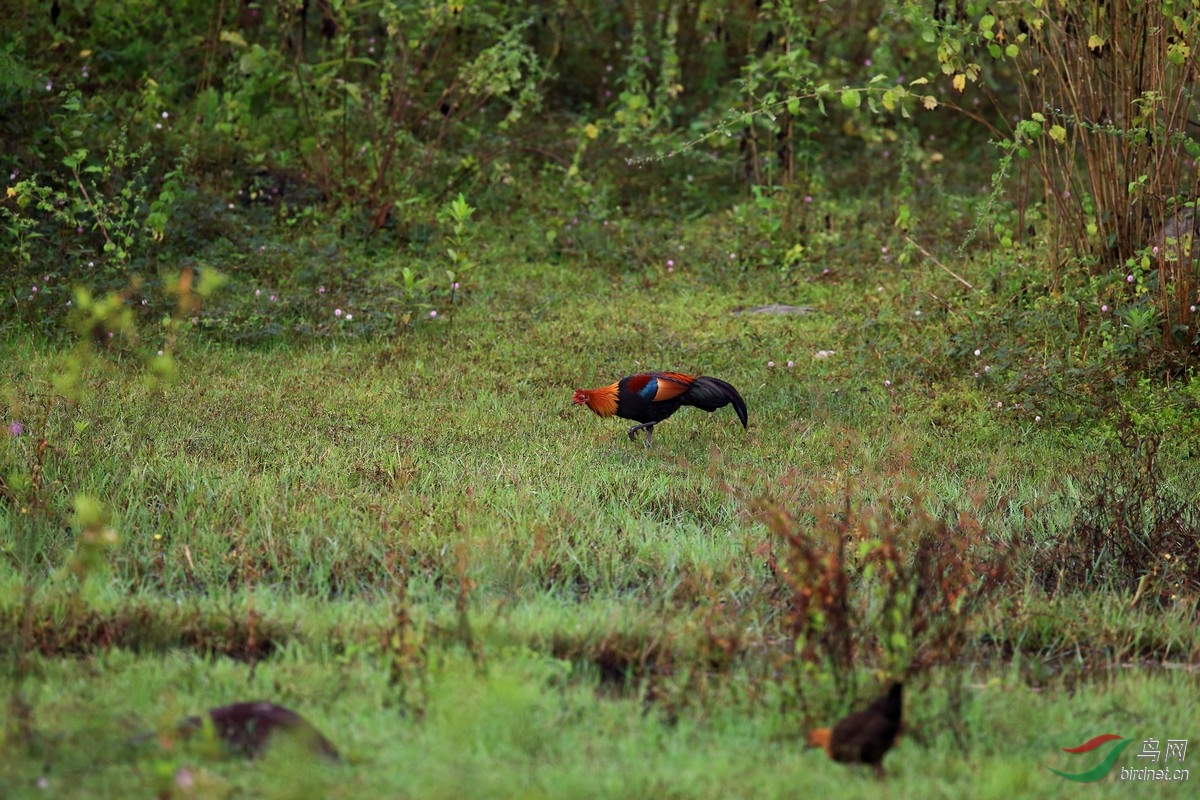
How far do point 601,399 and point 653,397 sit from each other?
9.1 inches

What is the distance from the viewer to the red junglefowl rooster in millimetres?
5617

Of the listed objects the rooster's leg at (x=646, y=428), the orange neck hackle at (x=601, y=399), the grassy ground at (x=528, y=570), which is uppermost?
the orange neck hackle at (x=601, y=399)

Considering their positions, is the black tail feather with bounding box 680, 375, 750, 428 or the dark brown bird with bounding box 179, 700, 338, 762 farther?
the black tail feather with bounding box 680, 375, 750, 428

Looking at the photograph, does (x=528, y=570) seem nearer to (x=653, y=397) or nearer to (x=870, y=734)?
(x=653, y=397)

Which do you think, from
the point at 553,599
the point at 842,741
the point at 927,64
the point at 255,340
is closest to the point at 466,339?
the point at 255,340

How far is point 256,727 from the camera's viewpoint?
122 inches

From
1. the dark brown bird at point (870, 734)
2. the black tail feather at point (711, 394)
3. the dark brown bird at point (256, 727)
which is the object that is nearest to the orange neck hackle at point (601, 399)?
the black tail feather at point (711, 394)

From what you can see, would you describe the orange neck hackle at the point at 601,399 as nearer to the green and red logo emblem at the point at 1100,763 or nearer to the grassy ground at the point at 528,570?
the grassy ground at the point at 528,570

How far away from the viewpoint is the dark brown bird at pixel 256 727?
10.1 feet

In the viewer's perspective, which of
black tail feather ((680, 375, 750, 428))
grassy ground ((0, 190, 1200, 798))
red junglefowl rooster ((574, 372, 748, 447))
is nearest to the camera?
grassy ground ((0, 190, 1200, 798))

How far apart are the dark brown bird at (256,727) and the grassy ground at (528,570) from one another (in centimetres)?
8

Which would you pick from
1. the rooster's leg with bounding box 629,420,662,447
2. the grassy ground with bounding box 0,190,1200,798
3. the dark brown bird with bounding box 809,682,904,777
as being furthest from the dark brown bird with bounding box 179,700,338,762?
the rooster's leg with bounding box 629,420,662,447

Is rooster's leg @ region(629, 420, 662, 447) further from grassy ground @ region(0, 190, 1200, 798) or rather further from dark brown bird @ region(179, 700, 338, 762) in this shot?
dark brown bird @ region(179, 700, 338, 762)

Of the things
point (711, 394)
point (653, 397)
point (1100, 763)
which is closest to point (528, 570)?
point (653, 397)
